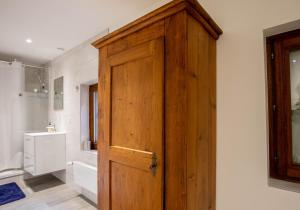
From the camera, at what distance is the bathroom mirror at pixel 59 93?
3578 millimetres

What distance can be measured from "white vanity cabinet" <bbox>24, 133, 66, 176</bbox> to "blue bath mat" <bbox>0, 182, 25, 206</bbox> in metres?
0.31

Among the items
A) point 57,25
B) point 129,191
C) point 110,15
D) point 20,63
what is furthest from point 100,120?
point 20,63

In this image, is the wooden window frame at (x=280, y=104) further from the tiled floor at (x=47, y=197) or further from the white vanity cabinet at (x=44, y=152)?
the white vanity cabinet at (x=44, y=152)

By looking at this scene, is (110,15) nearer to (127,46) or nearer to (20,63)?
(127,46)

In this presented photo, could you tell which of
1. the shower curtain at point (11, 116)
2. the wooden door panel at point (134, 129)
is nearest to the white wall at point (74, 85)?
the shower curtain at point (11, 116)

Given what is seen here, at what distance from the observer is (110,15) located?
2195 mm

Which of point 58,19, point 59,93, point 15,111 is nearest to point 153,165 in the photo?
point 58,19

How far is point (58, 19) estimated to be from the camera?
7.38ft

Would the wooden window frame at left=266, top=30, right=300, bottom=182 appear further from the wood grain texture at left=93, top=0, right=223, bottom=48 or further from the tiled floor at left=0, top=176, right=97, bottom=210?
the tiled floor at left=0, top=176, right=97, bottom=210

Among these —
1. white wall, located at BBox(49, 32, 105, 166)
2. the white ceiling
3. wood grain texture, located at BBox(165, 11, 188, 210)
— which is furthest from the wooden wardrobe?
white wall, located at BBox(49, 32, 105, 166)

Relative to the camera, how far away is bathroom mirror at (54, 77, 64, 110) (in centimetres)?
358

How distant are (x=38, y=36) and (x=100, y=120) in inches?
79.0

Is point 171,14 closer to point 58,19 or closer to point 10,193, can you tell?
point 58,19

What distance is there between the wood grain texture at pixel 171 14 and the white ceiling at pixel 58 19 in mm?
690
